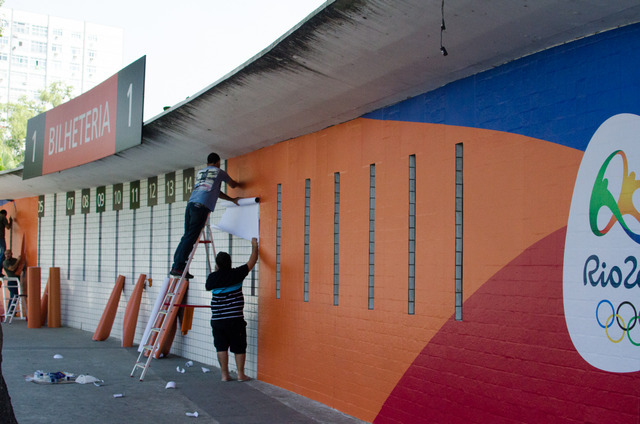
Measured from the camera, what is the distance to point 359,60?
19.2 ft

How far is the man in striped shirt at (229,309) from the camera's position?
8977mm

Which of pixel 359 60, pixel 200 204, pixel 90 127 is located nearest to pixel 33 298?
pixel 90 127

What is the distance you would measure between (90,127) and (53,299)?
22.4ft

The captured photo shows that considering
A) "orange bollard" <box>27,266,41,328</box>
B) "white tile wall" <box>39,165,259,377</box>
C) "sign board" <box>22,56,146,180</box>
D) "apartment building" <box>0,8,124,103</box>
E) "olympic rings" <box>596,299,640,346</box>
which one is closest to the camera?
"olympic rings" <box>596,299,640,346</box>

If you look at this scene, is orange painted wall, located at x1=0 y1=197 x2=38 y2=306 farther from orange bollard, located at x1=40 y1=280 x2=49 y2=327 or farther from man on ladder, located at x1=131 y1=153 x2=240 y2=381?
man on ladder, located at x1=131 y1=153 x2=240 y2=381

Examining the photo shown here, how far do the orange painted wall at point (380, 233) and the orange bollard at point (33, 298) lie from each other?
931 cm

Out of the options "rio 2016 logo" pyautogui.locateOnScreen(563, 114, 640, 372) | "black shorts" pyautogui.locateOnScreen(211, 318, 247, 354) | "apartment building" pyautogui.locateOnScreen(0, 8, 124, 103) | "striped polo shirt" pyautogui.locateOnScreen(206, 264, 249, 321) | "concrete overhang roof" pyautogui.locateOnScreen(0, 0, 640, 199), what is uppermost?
"apartment building" pyautogui.locateOnScreen(0, 8, 124, 103)

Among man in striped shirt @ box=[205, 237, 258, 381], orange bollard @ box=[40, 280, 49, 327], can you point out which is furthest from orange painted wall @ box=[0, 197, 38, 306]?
man in striped shirt @ box=[205, 237, 258, 381]

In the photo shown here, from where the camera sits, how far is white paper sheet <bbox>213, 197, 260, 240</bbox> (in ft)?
30.8

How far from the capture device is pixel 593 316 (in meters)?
4.41

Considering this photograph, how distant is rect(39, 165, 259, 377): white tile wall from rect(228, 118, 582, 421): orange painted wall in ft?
3.44

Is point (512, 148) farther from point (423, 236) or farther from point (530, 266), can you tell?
point (423, 236)

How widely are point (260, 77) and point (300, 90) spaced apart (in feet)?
1.47

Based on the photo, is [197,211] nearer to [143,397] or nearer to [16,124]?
[143,397]
